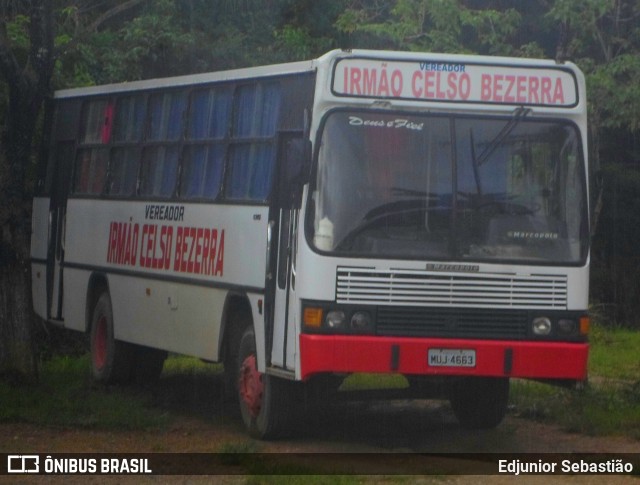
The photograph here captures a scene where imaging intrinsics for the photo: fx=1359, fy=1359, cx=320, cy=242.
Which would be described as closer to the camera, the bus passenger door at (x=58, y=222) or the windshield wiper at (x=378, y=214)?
the windshield wiper at (x=378, y=214)

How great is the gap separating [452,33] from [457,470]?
876 centimetres

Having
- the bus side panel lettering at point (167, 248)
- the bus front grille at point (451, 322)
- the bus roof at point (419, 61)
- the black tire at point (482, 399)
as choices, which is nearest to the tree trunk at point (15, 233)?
the bus side panel lettering at point (167, 248)

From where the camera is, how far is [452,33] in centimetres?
1691

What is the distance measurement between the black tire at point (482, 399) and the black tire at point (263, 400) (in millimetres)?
1555

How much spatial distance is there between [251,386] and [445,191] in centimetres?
229

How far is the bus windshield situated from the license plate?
2.21 ft

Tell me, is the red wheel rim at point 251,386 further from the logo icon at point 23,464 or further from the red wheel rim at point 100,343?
the red wheel rim at point 100,343

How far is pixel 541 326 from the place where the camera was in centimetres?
998

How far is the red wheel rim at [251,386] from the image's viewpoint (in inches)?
422

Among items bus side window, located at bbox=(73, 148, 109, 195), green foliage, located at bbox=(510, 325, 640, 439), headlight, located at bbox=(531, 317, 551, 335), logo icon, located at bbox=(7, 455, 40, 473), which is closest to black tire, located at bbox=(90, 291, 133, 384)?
bus side window, located at bbox=(73, 148, 109, 195)

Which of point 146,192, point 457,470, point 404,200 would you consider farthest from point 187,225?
point 457,470

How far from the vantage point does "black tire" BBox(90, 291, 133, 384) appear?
14148mm

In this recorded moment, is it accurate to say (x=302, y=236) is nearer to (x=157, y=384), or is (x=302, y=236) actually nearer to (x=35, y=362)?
(x=35, y=362)

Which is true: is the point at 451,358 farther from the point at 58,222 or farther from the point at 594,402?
the point at 58,222
